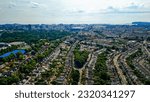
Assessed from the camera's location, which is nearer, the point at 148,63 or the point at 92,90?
the point at 92,90

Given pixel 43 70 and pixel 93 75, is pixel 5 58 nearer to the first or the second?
pixel 43 70

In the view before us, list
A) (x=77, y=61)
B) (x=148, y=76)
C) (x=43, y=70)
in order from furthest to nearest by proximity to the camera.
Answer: (x=77, y=61)
(x=43, y=70)
(x=148, y=76)

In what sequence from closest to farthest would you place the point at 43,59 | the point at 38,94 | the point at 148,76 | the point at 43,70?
the point at 38,94 → the point at 148,76 → the point at 43,70 → the point at 43,59

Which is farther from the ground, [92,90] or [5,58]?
[92,90]

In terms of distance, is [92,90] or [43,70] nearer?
[92,90]

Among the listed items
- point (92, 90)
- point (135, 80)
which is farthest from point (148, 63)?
point (92, 90)

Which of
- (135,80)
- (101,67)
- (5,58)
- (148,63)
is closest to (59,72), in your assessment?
(101,67)

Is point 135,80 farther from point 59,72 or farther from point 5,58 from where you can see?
point 5,58

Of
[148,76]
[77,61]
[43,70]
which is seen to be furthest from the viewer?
[77,61]

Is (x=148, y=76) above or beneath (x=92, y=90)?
beneath
